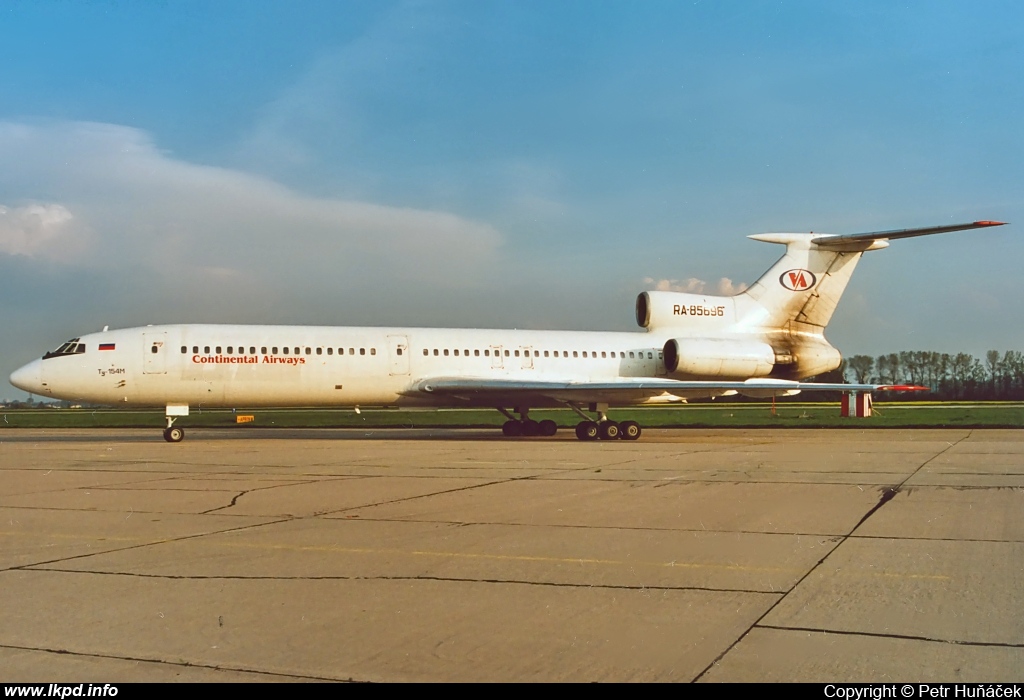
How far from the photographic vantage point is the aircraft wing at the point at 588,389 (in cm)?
2408

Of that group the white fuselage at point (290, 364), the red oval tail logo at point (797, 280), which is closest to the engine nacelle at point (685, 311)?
the red oval tail logo at point (797, 280)

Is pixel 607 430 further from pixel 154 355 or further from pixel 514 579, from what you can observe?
pixel 514 579

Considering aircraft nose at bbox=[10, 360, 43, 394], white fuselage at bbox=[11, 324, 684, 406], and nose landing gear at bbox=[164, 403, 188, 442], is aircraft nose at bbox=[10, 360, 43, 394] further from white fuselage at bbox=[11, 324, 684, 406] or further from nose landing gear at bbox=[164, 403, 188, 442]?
nose landing gear at bbox=[164, 403, 188, 442]

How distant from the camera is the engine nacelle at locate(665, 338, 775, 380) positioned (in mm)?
26703

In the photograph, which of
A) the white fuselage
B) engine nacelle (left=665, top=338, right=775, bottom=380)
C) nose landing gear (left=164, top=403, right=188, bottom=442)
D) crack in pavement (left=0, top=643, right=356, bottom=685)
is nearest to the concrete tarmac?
crack in pavement (left=0, top=643, right=356, bottom=685)

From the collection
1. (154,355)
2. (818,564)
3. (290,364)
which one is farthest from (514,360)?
(818,564)

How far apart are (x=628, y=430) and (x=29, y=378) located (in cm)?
1687

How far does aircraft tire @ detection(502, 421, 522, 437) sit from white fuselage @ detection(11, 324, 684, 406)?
2.28m

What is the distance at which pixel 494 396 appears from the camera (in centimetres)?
2575

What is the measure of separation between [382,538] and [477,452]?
10.8 meters

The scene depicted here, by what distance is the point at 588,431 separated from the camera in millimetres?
25109

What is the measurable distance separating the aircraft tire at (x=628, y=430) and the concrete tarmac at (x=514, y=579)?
1238 centimetres

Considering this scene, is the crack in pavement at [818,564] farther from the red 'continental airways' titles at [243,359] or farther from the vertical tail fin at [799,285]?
the red 'continental airways' titles at [243,359]

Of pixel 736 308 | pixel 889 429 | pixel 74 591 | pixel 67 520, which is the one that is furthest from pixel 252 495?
pixel 889 429
